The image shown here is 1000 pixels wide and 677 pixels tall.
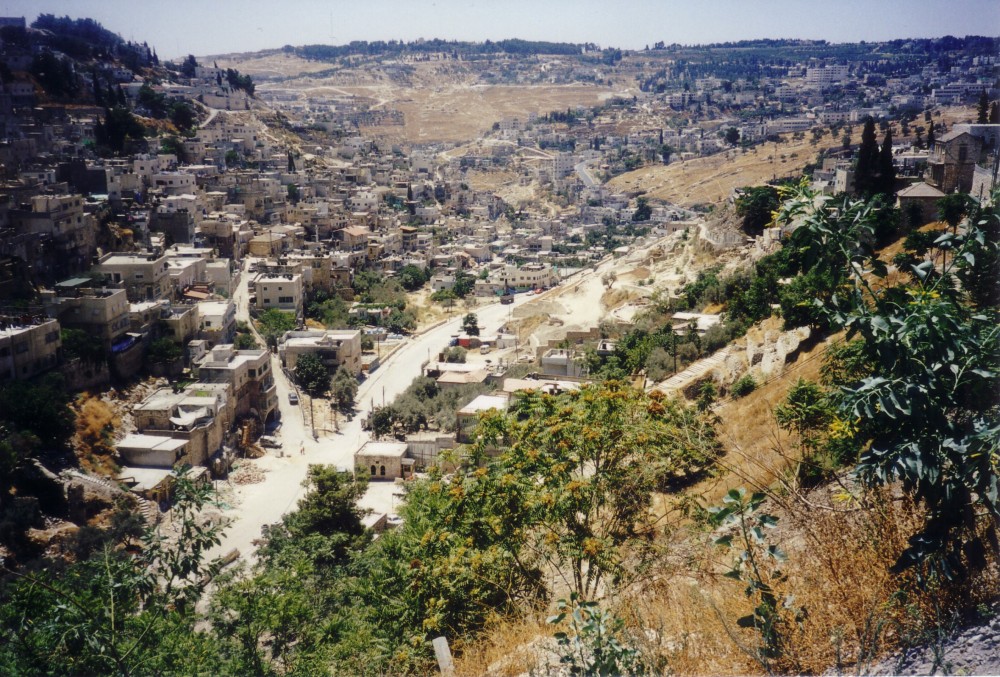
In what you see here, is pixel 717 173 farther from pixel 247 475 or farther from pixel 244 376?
pixel 247 475

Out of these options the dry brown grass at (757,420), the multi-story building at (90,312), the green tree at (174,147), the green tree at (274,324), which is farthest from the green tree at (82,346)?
the green tree at (174,147)

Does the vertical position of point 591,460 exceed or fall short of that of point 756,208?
it exceeds it

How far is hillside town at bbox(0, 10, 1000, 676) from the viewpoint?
43.2 feet

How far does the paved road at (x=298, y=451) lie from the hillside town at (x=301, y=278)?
8 cm

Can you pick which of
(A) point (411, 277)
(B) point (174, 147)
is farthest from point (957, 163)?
(B) point (174, 147)

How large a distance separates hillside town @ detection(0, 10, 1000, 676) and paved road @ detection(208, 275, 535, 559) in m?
0.08

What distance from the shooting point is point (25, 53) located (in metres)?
36.9

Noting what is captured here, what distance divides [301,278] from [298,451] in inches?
377

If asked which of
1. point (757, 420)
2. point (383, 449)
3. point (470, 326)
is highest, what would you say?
point (757, 420)

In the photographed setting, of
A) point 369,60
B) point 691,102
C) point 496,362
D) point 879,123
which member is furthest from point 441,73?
point 496,362

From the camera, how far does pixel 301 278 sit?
2450 centimetres

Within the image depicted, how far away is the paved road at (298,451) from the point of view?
43.0ft

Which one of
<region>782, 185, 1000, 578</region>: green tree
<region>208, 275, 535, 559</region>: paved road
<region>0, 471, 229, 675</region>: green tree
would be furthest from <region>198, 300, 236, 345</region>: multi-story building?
<region>782, 185, 1000, 578</region>: green tree

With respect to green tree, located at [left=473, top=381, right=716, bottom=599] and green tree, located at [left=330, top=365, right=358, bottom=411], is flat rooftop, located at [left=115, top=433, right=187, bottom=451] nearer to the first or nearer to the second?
green tree, located at [left=330, top=365, right=358, bottom=411]
